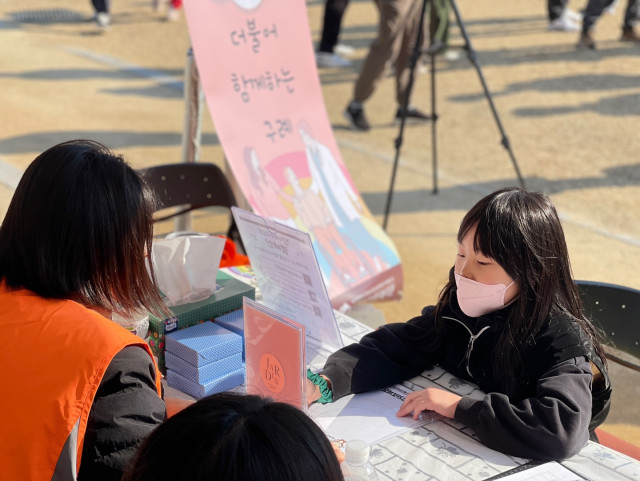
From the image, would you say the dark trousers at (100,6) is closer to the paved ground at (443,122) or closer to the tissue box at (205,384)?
Answer: the paved ground at (443,122)

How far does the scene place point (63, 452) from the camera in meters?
1.22

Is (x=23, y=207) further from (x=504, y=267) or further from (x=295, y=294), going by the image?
(x=504, y=267)

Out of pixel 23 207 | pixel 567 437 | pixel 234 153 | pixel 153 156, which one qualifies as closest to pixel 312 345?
pixel 567 437

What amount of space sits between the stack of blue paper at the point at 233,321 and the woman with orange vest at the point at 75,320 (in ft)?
0.91

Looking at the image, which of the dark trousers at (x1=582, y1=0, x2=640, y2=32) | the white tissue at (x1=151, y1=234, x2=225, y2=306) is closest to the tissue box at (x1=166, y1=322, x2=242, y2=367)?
the white tissue at (x1=151, y1=234, x2=225, y2=306)

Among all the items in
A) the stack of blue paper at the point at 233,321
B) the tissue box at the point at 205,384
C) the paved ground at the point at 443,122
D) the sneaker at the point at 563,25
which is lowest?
the paved ground at the point at 443,122

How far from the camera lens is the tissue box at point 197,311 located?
5.46 ft

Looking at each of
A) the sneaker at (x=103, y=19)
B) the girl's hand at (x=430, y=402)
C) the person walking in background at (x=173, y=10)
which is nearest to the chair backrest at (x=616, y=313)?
the girl's hand at (x=430, y=402)

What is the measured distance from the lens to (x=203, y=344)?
1.61 m

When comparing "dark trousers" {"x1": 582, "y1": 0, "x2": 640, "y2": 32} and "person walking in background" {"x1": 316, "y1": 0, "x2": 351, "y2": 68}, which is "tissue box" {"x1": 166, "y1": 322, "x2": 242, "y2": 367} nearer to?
"person walking in background" {"x1": 316, "y1": 0, "x2": 351, "y2": 68}

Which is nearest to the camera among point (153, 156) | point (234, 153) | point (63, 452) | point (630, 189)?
point (63, 452)

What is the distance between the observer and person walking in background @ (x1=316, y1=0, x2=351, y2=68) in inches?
255

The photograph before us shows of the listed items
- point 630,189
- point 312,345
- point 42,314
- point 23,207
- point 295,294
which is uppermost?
point 23,207

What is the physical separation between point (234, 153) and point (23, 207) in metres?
1.42
